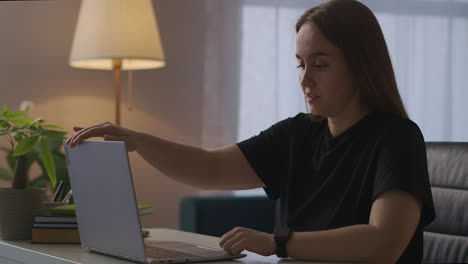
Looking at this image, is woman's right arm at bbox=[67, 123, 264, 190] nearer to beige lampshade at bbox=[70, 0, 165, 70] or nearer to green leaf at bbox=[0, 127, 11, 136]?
green leaf at bbox=[0, 127, 11, 136]

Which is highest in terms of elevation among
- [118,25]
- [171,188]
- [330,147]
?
[118,25]

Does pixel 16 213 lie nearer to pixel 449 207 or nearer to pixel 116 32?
pixel 449 207

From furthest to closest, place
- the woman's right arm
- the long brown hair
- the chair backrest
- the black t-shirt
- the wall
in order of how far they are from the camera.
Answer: the wall
the chair backrest
the woman's right arm
the long brown hair
the black t-shirt

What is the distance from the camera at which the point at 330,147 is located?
→ 5.43ft

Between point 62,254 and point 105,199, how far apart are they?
14cm

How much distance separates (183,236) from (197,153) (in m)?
0.19

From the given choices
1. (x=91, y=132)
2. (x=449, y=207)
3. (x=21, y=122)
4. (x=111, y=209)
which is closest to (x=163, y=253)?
(x=111, y=209)

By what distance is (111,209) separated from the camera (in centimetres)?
140

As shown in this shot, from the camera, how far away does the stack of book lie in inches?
64.2

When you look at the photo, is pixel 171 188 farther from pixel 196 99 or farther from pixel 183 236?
pixel 183 236

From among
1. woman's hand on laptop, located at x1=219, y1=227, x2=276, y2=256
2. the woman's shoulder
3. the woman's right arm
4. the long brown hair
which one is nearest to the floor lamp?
the woman's right arm

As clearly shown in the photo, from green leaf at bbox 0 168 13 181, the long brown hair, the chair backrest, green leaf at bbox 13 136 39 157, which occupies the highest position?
the long brown hair

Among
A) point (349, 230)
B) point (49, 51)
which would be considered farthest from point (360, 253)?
point (49, 51)

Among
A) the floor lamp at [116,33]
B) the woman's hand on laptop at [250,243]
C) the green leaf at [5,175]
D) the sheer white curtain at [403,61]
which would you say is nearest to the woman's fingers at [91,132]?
the woman's hand on laptop at [250,243]
